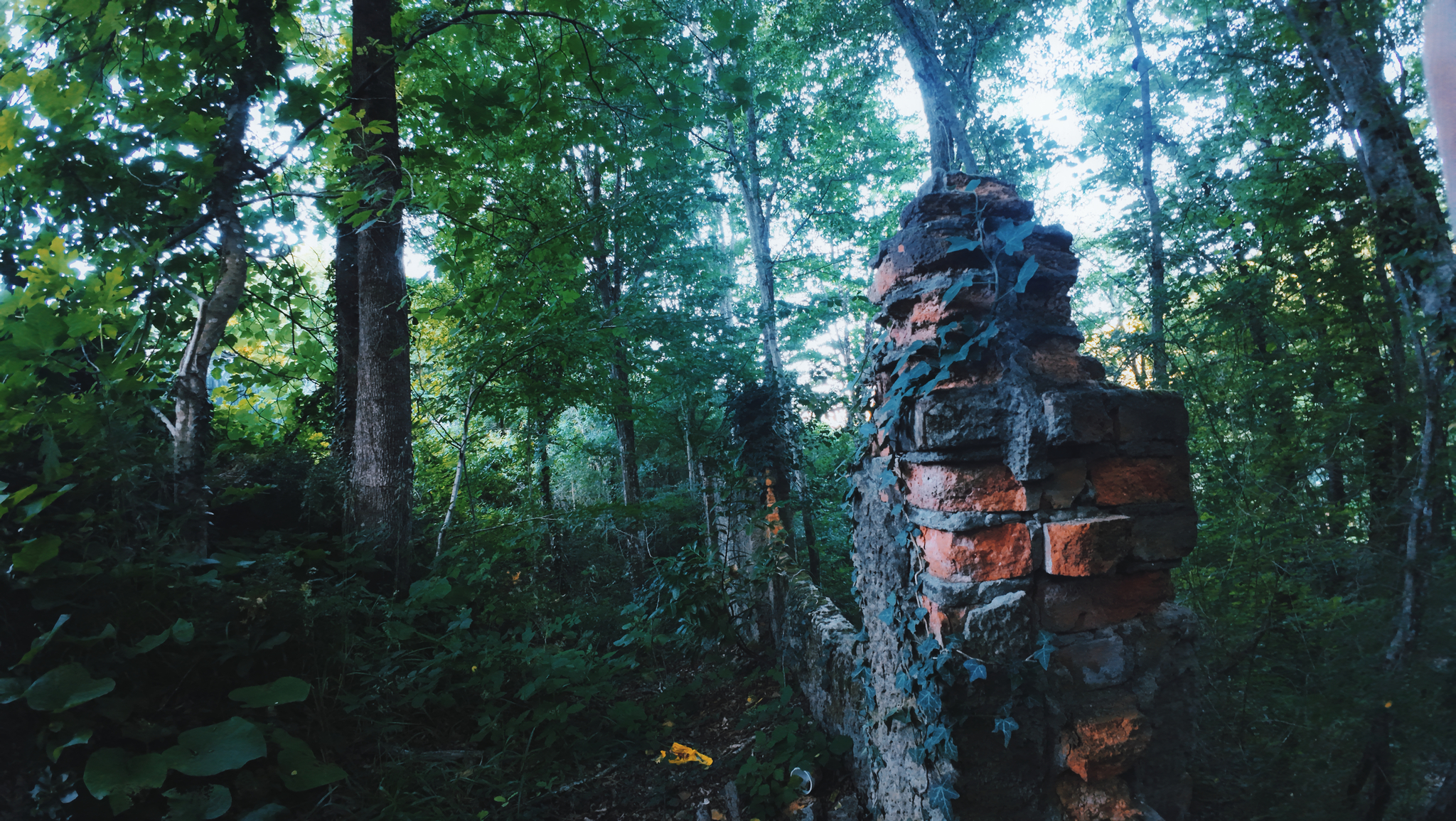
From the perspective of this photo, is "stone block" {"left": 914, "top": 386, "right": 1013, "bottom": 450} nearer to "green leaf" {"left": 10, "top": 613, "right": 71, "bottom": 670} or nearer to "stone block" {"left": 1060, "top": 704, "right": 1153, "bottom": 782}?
"stone block" {"left": 1060, "top": 704, "right": 1153, "bottom": 782}

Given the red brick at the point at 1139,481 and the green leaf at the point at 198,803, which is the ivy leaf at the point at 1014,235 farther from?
the green leaf at the point at 198,803

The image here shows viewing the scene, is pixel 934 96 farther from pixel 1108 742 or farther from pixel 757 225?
pixel 1108 742

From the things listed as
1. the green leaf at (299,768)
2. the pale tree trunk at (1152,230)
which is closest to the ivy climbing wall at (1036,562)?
the green leaf at (299,768)

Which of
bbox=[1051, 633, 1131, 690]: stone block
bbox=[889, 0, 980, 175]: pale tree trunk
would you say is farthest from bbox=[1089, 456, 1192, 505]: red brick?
bbox=[889, 0, 980, 175]: pale tree trunk

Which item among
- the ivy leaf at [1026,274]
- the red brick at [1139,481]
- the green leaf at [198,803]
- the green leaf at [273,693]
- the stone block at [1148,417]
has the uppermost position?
the ivy leaf at [1026,274]

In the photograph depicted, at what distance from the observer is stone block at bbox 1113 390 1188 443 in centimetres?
177

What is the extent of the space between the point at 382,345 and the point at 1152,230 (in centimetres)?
793

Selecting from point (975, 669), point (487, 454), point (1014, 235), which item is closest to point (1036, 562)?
point (975, 669)

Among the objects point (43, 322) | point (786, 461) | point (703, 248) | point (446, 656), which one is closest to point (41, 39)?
point (43, 322)

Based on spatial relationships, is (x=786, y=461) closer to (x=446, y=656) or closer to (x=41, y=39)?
(x=446, y=656)

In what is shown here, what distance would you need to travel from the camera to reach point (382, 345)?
13.0 ft

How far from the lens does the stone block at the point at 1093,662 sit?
1765 millimetres

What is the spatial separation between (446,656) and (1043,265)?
3.51 meters

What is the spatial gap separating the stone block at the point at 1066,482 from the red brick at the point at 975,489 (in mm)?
78
